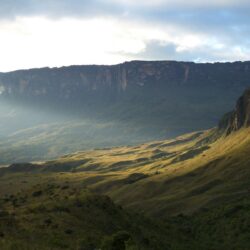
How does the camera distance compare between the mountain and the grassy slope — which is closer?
the mountain

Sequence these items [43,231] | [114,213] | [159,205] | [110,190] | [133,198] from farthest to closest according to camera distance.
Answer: [110,190] → [133,198] → [159,205] → [114,213] → [43,231]

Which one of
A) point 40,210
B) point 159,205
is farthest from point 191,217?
point 40,210

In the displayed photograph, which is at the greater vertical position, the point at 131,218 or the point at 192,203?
the point at 131,218

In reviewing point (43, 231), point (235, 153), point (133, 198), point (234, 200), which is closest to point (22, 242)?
point (43, 231)

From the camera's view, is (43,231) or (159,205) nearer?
(43,231)

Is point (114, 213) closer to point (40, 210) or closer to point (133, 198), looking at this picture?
point (40, 210)

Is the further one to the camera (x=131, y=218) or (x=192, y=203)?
(x=192, y=203)

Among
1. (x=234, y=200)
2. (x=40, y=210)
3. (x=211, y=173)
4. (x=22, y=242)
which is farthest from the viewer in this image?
(x=211, y=173)

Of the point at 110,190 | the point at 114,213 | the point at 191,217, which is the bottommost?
the point at 110,190

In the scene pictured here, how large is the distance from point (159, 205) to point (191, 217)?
31.5m

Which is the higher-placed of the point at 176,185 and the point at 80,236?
the point at 80,236

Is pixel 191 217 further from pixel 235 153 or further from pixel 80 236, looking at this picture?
pixel 235 153

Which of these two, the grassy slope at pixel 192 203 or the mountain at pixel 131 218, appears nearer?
the mountain at pixel 131 218

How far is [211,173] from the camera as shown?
175375 mm
